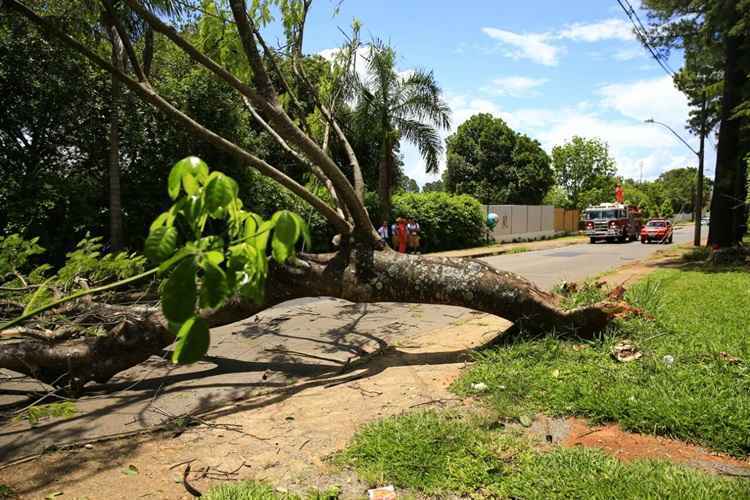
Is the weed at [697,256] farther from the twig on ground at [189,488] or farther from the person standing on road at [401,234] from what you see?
the twig on ground at [189,488]

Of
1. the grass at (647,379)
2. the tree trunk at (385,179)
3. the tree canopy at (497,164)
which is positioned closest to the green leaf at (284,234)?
the grass at (647,379)

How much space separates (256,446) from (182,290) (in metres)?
2.59

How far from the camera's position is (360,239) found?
5820mm

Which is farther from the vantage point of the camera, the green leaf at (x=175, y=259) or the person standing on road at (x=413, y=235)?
the person standing on road at (x=413, y=235)

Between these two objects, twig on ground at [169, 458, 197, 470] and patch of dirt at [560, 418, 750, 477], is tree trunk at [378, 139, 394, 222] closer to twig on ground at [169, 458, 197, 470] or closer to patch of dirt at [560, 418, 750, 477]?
patch of dirt at [560, 418, 750, 477]

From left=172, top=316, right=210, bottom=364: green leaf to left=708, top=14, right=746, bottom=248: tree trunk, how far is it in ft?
57.1

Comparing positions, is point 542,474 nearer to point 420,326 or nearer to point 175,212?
point 175,212

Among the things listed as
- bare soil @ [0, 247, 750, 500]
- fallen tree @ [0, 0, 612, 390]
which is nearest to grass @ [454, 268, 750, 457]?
bare soil @ [0, 247, 750, 500]

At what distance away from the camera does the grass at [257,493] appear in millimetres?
→ 2877

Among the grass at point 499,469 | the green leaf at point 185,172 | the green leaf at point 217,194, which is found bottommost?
the grass at point 499,469

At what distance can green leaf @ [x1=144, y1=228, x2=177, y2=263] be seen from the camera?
4.97 feet

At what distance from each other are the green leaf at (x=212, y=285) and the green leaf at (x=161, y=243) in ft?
0.46

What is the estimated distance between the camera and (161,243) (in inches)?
60.2

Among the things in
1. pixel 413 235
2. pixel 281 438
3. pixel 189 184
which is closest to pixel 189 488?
pixel 281 438
